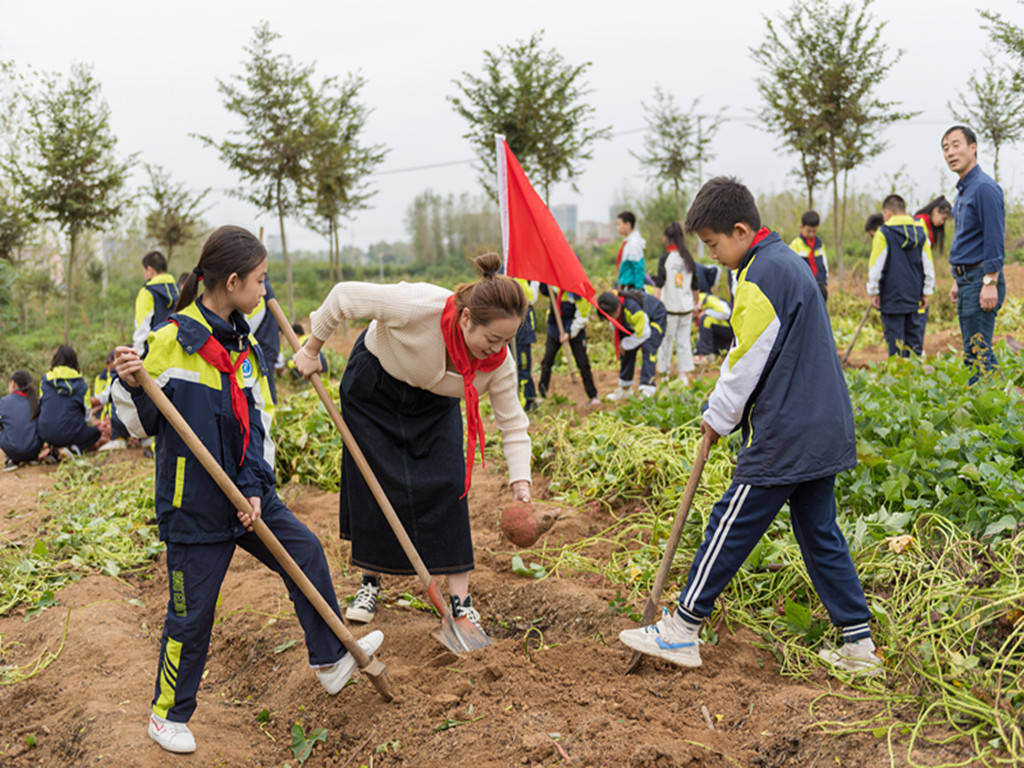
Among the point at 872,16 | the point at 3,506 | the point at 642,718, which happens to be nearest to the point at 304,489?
the point at 3,506

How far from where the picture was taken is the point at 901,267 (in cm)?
733

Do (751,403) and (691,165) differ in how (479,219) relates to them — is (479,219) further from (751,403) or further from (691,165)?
(751,403)

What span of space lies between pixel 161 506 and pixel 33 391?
632 cm

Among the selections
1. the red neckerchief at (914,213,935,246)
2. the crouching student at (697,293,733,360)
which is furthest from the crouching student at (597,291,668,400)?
the red neckerchief at (914,213,935,246)

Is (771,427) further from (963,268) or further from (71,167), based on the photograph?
(71,167)

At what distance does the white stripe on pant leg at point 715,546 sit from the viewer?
2697 millimetres

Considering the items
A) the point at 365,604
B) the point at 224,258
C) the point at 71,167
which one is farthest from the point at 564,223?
the point at 224,258

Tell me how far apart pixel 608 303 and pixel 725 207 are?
195 inches

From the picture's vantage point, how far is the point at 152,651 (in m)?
3.62

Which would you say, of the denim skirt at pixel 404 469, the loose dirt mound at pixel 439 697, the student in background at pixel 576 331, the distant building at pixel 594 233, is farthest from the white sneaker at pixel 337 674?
the distant building at pixel 594 233

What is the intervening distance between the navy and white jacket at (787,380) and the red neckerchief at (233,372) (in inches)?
62.5

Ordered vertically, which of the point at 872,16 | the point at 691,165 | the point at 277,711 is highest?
the point at 872,16

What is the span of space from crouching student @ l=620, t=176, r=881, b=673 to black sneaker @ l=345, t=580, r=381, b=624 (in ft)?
4.48

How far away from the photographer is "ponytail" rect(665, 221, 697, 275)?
28.1 feet
